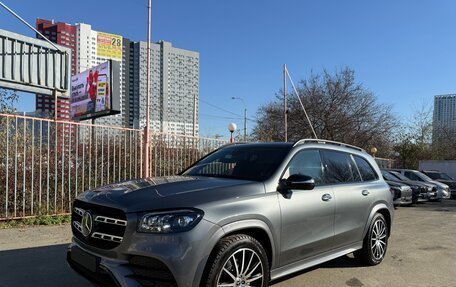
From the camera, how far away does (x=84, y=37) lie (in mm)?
27234

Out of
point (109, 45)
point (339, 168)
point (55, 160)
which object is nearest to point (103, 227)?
point (339, 168)

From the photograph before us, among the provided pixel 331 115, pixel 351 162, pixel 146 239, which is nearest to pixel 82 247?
pixel 146 239

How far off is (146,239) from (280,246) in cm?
154

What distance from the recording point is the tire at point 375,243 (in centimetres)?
611

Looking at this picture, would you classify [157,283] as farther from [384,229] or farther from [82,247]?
[384,229]

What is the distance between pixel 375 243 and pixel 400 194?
9467 mm

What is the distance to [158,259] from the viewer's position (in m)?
3.53

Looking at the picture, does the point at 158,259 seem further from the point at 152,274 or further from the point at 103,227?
the point at 103,227

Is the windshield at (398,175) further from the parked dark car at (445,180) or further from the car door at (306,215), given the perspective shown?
the car door at (306,215)

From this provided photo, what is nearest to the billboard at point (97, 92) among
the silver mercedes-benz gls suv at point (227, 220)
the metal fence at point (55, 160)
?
the metal fence at point (55, 160)

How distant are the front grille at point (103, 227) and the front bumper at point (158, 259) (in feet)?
0.25

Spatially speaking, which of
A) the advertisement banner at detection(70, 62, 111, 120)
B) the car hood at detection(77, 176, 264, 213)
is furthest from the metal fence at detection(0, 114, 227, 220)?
the advertisement banner at detection(70, 62, 111, 120)

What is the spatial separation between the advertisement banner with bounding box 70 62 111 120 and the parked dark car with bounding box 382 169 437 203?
12.1 metres

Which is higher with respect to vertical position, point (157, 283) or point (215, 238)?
point (215, 238)
